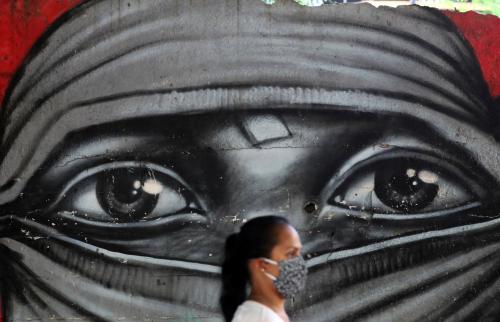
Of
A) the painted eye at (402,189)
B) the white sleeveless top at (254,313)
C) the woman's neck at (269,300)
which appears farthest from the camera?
the painted eye at (402,189)

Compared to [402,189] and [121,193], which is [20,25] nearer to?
[121,193]

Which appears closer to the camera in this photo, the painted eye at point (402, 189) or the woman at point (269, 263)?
the woman at point (269, 263)

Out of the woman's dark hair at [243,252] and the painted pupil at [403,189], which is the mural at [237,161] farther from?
the woman's dark hair at [243,252]

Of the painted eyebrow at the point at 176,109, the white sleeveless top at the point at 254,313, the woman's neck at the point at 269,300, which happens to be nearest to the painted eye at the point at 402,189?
the painted eyebrow at the point at 176,109

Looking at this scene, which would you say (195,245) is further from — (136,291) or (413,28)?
(413,28)

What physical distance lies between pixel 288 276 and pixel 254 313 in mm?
277

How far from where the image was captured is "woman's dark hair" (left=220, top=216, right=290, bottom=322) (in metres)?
3.37

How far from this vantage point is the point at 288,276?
3.38 meters

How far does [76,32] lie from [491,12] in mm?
3107

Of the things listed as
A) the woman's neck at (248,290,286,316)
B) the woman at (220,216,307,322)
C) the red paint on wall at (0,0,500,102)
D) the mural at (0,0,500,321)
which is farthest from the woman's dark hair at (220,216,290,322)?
the red paint on wall at (0,0,500,102)

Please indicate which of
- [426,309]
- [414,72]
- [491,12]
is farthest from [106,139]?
[491,12]

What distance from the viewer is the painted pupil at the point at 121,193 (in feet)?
15.7

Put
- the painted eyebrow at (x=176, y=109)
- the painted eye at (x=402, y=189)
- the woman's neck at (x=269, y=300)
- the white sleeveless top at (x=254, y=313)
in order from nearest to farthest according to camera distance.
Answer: the white sleeveless top at (x=254, y=313) < the woman's neck at (x=269, y=300) < the painted eyebrow at (x=176, y=109) < the painted eye at (x=402, y=189)

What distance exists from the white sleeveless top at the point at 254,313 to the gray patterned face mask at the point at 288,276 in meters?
0.14
